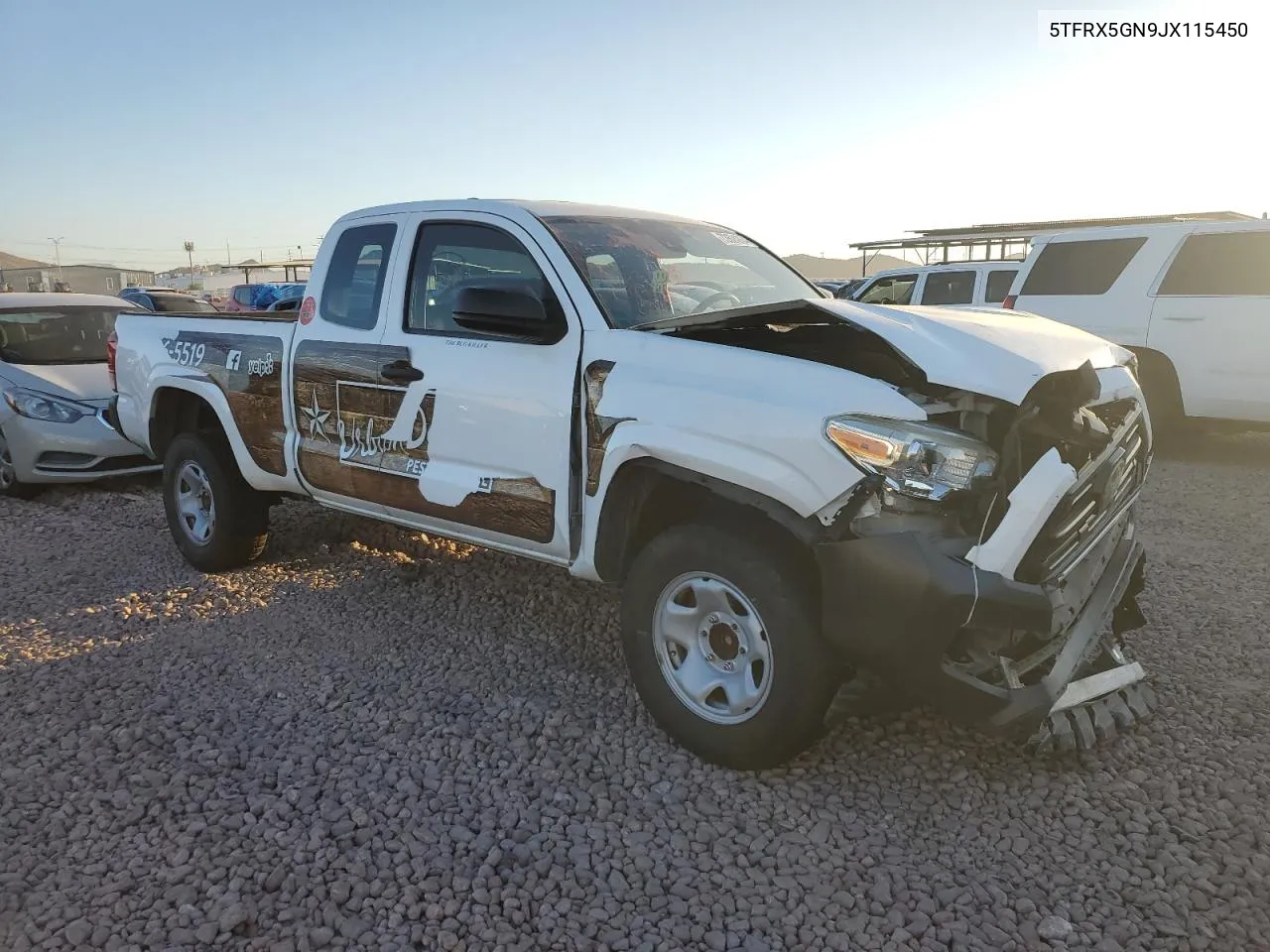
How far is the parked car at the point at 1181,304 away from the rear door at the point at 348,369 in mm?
6417

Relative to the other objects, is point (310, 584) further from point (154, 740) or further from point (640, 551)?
point (640, 551)

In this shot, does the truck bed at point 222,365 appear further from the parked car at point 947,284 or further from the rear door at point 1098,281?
the parked car at point 947,284

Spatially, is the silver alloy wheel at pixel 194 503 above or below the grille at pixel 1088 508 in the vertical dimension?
below

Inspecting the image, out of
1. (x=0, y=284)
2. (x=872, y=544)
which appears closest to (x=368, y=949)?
(x=872, y=544)

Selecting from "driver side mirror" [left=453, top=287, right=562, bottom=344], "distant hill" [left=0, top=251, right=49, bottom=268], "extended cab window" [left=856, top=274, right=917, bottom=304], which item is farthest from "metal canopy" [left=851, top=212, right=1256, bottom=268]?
"distant hill" [left=0, top=251, right=49, bottom=268]

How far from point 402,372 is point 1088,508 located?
9.07 feet

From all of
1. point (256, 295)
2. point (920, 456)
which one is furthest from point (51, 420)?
point (256, 295)

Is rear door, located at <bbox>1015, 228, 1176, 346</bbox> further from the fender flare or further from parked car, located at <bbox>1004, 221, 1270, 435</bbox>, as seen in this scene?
the fender flare

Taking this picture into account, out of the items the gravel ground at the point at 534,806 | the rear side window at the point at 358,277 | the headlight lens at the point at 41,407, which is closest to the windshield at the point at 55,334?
the headlight lens at the point at 41,407

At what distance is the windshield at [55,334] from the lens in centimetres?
765

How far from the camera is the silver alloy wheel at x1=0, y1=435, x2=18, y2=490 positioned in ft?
23.3

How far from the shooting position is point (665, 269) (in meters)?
3.94

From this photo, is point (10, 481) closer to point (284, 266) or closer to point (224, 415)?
point (224, 415)

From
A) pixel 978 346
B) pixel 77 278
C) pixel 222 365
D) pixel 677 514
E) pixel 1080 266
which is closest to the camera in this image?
pixel 978 346
